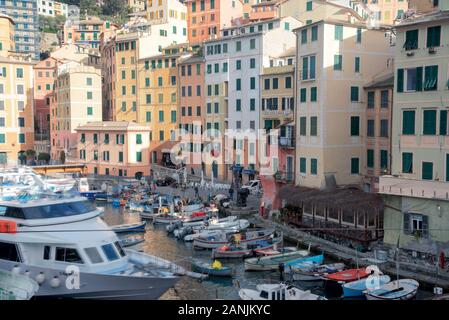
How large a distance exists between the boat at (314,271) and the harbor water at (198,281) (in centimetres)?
33

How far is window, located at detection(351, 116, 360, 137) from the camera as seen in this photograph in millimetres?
34700

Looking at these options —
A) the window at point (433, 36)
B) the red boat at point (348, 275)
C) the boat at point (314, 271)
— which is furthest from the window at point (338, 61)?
the red boat at point (348, 275)

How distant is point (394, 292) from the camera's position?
21.5 metres

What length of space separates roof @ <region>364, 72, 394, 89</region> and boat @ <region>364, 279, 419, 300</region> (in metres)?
13.9

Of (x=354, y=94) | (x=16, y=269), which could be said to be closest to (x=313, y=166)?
(x=354, y=94)

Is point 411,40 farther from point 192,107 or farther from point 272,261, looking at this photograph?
point 192,107

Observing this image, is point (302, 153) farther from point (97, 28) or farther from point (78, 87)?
point (97, 28)

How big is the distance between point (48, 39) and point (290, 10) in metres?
83.0

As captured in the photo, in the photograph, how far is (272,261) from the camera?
2819 cm

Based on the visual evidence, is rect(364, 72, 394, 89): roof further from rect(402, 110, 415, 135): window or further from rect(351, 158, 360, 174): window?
rect(402, 110, 415, 135): window

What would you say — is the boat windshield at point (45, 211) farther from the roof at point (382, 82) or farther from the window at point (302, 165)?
the roof at point (382, 82)

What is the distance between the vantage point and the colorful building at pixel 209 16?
6869 cm
